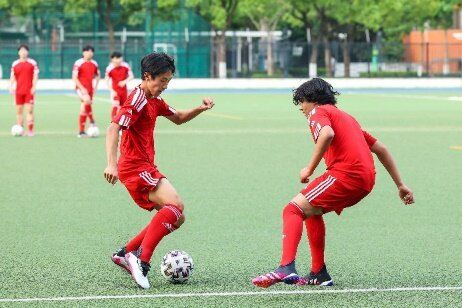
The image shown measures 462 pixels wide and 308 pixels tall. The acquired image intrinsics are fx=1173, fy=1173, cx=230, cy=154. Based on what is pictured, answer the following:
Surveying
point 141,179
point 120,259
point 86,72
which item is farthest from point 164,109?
point 86,72

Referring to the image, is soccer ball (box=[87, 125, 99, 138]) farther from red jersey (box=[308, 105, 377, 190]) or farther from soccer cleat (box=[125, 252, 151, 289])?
red jersey (box=[308, 105, 377, 190])

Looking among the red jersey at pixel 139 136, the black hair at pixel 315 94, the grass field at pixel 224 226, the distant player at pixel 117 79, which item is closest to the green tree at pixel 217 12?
the distant player at pixel 117 79

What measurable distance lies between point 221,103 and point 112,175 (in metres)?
31.4

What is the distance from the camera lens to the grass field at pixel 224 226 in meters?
7.68

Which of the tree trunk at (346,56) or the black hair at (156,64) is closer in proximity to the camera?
the black hair at (156,64)

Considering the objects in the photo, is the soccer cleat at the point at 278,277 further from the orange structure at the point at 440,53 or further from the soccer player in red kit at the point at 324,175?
the orange structure at the point at 440,53

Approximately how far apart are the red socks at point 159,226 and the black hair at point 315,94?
1.13 metres

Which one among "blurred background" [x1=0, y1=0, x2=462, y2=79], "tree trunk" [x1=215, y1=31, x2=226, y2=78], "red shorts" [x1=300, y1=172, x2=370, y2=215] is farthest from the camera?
"blurred background" [x1=0, y1=0, x2=462, y2=79]

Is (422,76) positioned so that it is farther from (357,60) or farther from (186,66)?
(186,66)

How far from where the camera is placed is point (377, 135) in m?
23.2

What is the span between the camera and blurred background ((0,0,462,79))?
191ft

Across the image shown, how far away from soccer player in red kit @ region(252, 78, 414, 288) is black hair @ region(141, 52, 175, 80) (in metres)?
0.91

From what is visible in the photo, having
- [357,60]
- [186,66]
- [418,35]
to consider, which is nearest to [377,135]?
[186,66]

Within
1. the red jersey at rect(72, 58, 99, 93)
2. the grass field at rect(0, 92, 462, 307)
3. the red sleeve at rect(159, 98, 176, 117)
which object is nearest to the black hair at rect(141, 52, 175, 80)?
the red sleeve at rect(159, 98, 176, 117)
